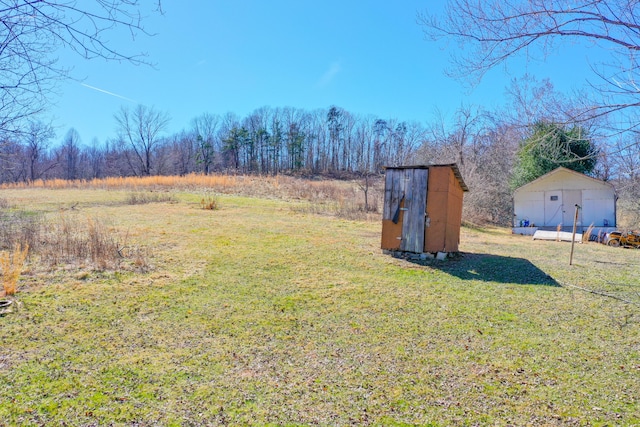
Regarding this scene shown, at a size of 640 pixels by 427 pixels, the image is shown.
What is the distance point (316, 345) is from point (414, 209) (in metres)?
5.16

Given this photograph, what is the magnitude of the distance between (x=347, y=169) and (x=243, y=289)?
51569 mm

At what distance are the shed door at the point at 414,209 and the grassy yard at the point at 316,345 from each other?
0.84m

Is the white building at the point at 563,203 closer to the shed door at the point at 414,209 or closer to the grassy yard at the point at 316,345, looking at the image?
the grassy yard at the point at 316,345

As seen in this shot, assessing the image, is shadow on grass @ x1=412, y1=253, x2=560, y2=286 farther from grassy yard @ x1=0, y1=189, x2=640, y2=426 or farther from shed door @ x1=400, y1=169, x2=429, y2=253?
shed door @ x1=400, y1=169, x2=429, y2=253

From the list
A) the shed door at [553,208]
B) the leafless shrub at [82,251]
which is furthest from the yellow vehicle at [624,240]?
the leafless shrub at [82,251]

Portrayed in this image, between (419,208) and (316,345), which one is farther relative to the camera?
(419,208)

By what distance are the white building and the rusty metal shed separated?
33.6 ft

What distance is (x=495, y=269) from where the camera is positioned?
765cm

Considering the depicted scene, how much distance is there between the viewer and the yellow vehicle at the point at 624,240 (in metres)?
12.5

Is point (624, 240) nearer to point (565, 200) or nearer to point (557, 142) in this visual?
point (565, 200)

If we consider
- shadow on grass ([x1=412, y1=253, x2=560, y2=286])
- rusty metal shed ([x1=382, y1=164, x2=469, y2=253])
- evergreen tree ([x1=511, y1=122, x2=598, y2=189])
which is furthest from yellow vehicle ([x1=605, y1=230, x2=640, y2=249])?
evergreen tree ([x1=511, y1=122, x2=598, y2=189])

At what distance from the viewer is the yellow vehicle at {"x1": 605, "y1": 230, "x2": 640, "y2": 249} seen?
12.5 metres

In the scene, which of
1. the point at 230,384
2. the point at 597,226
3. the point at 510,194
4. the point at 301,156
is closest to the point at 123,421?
the point at 230,384

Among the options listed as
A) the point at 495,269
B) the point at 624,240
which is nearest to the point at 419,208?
the point at 495,269
